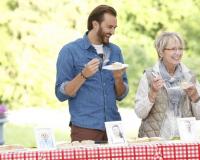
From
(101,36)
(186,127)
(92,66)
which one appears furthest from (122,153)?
(101,36)

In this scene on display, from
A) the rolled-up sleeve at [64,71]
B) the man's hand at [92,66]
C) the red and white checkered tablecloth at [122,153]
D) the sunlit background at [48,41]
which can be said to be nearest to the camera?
the red and white checkered tablecloth at [122,153]

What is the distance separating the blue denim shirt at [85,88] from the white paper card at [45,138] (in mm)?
467

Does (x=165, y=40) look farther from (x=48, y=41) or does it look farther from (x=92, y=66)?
(x=48, y=41)

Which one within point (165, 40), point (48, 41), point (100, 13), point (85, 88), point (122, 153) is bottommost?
point (122, 153)

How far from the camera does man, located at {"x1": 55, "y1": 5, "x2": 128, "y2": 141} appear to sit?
523 centimetres

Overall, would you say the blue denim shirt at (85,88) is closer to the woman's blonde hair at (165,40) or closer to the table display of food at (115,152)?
the woman's blonde hair at (165,40)

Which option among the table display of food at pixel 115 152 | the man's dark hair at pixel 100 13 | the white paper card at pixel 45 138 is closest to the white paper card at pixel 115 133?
the table display of food at pixel 115 152

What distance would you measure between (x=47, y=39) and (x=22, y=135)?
3.23 m

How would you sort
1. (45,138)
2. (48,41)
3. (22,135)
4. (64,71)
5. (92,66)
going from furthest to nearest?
(48,41) → (22,135) → (64,71) → (92,66) → (45,138)

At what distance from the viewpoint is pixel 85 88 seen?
525cm

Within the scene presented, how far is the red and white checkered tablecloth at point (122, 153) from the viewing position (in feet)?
15.6

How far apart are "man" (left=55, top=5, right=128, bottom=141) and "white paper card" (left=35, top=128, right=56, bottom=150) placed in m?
0.46

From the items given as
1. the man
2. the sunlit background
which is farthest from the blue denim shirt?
the sunlit background

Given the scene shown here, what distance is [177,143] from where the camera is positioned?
15.8 feet
